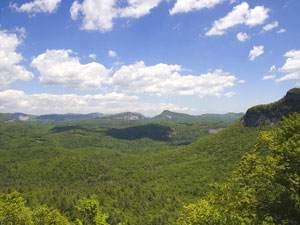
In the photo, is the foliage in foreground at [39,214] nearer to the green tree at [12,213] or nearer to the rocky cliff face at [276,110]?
the green tree at [12,213]

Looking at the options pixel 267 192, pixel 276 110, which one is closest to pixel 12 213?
pixel 267 192

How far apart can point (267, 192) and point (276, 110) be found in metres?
192

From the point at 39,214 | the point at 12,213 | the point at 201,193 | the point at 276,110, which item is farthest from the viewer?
the point at 276,110

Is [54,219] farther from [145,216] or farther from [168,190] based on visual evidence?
[168,190]

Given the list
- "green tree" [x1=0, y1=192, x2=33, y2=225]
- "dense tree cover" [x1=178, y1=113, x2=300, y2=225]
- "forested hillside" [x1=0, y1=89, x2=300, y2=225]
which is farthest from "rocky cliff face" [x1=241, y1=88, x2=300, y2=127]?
"green tree" [x1=0, y1=192, x2=33, y2=225]

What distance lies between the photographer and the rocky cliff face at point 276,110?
538 ft

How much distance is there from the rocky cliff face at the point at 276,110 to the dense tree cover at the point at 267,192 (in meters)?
170

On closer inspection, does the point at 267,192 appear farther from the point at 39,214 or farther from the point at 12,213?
the point at 39,214

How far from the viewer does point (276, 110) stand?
7057 inches

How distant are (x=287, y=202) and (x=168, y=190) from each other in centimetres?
15350

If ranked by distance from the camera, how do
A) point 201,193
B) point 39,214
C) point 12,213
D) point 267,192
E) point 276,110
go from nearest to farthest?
point 267,192, point 12,213, point 39,214, point 201,193, point 276,110

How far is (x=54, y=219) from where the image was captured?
32.9 metres

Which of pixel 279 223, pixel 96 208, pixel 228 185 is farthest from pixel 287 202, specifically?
pixel 96 208

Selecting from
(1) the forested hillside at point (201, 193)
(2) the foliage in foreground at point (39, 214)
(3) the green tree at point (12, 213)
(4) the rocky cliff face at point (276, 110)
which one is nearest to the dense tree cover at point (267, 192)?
(1) the forested hillside at point (201, 193)
